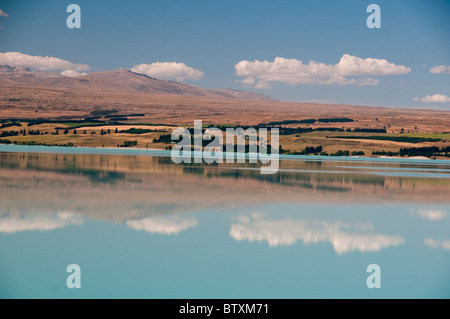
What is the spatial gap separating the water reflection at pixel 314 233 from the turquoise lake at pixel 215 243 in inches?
1.6

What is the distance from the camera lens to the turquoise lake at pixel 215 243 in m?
12.1

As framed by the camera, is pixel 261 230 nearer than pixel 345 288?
No

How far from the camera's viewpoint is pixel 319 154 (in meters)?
125

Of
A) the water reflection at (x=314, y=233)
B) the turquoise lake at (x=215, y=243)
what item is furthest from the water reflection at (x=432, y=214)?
the water reflection at (x=314, y=233)

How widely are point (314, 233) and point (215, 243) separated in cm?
407

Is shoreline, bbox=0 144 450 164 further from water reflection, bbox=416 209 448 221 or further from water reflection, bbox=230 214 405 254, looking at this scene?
water reflection, bbox=230 214 405 254

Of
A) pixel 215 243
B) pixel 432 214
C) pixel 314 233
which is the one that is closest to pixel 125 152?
pixel 432 214

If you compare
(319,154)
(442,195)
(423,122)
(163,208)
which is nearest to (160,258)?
(163,208)

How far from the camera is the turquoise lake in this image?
12.1 metres

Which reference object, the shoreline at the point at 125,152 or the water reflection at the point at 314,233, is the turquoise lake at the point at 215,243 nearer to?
the water reflection at the point at 314,233

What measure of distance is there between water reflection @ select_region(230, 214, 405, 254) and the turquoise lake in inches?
1.6

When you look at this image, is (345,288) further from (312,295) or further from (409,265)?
(409,265)
